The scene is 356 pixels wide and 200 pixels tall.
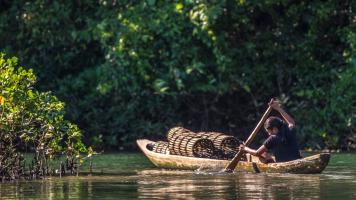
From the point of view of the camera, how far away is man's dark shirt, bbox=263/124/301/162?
77.2 feet

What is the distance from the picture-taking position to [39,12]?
3503cm

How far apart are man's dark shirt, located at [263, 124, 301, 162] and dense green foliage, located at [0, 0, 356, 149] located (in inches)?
342

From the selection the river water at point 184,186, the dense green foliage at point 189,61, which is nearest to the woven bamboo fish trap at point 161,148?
the river water at point 184,186

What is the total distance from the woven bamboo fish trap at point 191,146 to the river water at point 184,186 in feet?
3.24

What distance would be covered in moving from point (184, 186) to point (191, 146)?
5525mm

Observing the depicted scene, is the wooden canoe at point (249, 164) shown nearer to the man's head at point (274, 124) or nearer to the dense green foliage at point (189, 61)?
the man's head at point (274, 124)

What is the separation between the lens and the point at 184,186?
2055cm

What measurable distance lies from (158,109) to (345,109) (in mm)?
5819

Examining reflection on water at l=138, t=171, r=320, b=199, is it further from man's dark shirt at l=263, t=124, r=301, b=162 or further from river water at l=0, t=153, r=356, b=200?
man's dark shirt at l=263, t=124, r=301, b=162

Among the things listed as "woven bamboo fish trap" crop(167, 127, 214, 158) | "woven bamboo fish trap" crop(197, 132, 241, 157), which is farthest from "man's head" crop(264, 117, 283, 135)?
"woven bamboo fish trap" crop(167, 127, 214, 158)

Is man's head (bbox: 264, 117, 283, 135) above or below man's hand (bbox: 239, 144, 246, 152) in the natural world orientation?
above

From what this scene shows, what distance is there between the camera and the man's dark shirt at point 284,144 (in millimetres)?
23516

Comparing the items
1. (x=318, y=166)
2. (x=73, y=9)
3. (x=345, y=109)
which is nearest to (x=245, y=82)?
(x=345, y=109)

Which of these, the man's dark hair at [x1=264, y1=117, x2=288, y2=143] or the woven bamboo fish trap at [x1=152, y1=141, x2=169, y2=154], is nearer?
the man's dark hair at [x1=264, y1=117, x2=288, y2=143]
